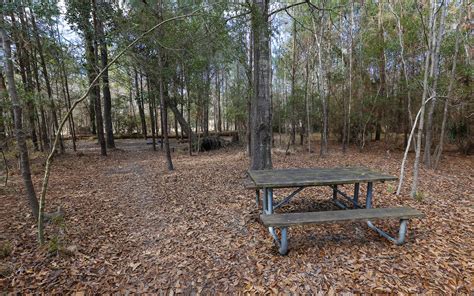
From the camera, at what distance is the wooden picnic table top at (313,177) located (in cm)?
288

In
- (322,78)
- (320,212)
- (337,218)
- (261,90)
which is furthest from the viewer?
(322,78)

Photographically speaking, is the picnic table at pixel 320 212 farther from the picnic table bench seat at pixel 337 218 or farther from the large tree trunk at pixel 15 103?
the large tree trunk at pixel 15 103

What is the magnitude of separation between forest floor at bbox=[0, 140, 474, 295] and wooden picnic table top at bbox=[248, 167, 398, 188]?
66 centimetres

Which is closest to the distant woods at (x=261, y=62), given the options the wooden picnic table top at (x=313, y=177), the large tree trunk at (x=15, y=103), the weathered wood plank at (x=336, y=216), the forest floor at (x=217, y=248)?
the large tree trunk at (x=15, y=103)

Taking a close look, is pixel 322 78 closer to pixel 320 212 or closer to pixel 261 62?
pixel 261 62

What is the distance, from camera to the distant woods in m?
4.48

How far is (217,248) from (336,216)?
1453mm

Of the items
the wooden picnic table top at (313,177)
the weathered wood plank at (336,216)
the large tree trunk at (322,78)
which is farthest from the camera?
the large tree trunk at (322,78)

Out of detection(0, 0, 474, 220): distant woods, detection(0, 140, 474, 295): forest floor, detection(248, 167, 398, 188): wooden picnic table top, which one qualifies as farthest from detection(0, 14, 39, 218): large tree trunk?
detection(248, 167, 398, 188): wooden picnic table top

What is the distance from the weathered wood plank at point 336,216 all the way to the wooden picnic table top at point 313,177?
0.41 metres

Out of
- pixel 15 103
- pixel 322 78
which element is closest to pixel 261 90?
pixel 15 103

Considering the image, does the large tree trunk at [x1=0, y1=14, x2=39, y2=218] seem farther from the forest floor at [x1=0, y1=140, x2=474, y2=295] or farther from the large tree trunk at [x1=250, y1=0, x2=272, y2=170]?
the large tree trunk at [x1=250, y1=0, x2=272, y2=170]

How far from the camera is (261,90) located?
180 inches

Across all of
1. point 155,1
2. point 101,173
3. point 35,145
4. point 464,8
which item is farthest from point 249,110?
point 35,145
